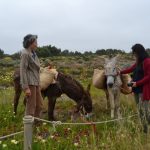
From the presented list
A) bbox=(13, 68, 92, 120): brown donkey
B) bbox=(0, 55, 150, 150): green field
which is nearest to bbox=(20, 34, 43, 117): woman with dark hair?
bbox=(0, 55, 150, 150): green field

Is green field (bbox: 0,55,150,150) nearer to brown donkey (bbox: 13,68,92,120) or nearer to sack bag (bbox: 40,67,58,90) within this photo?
brown donkey (bbox: 13,68,92,120)

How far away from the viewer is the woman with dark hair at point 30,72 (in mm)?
9930

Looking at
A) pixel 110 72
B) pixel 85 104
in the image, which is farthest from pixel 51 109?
pixel 110 72

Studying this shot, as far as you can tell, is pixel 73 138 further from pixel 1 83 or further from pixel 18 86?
pixel 1 83

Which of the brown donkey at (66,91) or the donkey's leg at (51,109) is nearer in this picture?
the donkey's leg at (51,109)

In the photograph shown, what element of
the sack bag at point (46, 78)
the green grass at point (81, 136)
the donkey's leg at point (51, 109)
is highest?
the sack bag at point (46, 78)

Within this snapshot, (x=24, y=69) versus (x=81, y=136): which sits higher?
(x=24, y=69)

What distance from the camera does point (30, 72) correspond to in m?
10.1

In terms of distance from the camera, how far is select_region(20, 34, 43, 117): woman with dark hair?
9.93 m

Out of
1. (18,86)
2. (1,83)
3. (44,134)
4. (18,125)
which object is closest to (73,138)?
(44,134)

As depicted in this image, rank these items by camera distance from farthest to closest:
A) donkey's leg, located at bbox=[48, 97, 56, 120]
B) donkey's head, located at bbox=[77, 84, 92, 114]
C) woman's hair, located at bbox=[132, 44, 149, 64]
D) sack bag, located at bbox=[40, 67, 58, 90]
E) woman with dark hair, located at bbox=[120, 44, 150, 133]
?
donkey's head, located at bbox=[77, 84, 92, 114] < donkey's leg, located at bbox=[48, 97, 56, 120] < sack bag, located at bbox=[40, 67, 58, 90] < woman's hair, located at bbox=[132, 44, 149, 64] < woman with dark hair, located at bbox=[120, 44, 150, 133]

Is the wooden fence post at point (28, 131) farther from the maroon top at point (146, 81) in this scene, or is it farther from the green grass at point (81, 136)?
the maroon top at point (146, 81)

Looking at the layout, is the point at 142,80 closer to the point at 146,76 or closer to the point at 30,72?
the point at 146,76

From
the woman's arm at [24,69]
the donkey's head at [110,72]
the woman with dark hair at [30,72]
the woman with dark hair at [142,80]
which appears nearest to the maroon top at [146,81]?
the woman with dark hair at [142,80]
